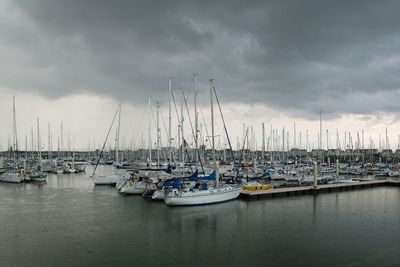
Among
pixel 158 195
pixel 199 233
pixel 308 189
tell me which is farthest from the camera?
pixel 308 189

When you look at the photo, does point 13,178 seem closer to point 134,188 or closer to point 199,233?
point 134,188

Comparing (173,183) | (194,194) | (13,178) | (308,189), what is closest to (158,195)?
(173,183)

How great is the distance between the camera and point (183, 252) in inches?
847

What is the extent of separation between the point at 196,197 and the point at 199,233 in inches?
425

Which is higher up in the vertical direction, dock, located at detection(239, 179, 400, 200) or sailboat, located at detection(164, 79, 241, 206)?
sailboat, located at detection(164, 79, 241, 206)

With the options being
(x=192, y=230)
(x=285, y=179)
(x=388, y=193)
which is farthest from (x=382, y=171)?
(x=192, y=230)

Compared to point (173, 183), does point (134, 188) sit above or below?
below

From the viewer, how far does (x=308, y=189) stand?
49750mm

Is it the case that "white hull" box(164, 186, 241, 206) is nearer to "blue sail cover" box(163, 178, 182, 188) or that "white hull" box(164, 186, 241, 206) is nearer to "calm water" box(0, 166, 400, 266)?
"calm water" box(0, 166, 400, 266)

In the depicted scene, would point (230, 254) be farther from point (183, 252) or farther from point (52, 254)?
point (52, 254)

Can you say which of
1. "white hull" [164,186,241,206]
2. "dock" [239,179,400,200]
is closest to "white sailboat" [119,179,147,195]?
"white hull" [164,186,241,206]

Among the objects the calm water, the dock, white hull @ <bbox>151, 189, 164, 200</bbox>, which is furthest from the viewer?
the dock

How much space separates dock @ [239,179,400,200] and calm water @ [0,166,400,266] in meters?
2.29

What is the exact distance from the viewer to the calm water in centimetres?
2023
